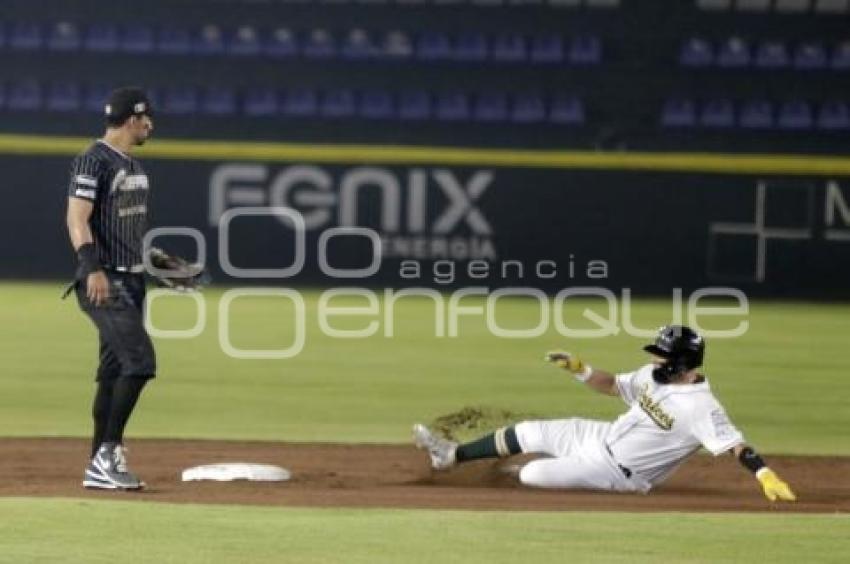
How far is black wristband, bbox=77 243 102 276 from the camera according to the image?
834cm

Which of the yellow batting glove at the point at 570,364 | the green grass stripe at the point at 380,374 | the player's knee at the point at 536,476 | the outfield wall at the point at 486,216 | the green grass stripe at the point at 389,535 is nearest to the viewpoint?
the green grass stripe at the point at 389,535

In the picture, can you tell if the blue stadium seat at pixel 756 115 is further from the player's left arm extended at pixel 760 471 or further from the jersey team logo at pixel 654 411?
the player's left arm extended at pixel 760 471

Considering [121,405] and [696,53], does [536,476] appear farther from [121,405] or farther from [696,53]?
[696,53]

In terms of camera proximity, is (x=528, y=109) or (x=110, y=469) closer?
(x=110, y=469)

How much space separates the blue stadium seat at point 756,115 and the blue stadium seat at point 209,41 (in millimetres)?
4840

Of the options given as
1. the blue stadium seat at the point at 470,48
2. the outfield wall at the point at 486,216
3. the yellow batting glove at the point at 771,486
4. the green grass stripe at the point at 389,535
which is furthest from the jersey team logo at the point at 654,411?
the blue stadium seat at the point at 470,48

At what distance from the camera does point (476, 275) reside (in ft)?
64.3

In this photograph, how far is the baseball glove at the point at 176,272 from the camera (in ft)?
28.7

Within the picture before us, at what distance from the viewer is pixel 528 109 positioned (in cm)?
2044

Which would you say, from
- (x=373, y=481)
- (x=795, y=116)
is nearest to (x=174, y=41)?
(x=795, y=116)

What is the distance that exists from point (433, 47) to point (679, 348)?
11871 millimetres

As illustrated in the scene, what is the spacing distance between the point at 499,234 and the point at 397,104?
1669 mm

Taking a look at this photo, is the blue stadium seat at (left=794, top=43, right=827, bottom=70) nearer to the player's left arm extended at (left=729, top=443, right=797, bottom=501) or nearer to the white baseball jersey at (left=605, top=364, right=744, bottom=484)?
the white baseball jersey at (left=605, top=364, right=744, bottom=484)

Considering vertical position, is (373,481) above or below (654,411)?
below
